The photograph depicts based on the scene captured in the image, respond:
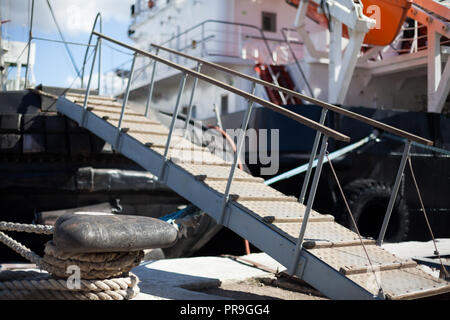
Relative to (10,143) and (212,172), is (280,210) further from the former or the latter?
(10,143)

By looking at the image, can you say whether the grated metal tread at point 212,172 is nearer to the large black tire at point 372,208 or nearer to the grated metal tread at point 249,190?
the grated metal tread at point 249,190

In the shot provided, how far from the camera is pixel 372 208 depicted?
25.6ft

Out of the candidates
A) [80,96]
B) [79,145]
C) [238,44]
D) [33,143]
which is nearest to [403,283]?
[79,145]

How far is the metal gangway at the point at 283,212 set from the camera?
11.5ft

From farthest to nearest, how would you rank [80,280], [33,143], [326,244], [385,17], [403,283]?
[385,17] → [33,143] → [326,244] → [403,283] → [80,280]

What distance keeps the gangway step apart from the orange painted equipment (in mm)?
4153

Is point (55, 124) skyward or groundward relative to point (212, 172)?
skyward

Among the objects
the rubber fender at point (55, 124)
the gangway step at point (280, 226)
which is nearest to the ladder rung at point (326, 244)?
the gangway step at point (280, 226)

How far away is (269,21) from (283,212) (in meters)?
7.74

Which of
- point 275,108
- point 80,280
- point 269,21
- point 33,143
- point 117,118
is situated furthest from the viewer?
point 269,21

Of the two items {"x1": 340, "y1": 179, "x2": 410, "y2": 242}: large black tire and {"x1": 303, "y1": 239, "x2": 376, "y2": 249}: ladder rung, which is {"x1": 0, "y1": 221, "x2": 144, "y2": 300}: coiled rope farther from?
{"x1": 340, "y1": 179, "x2": 410, "y2": 242}: large black tire

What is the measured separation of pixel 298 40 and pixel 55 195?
701 cm

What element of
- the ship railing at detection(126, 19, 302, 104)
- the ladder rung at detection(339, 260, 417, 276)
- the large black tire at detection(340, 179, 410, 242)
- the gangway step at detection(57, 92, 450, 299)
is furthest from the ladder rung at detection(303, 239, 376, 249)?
the ship railing at detection(126, 19, 302, 104)

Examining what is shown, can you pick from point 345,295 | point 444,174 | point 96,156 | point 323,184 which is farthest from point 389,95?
point 345,295
